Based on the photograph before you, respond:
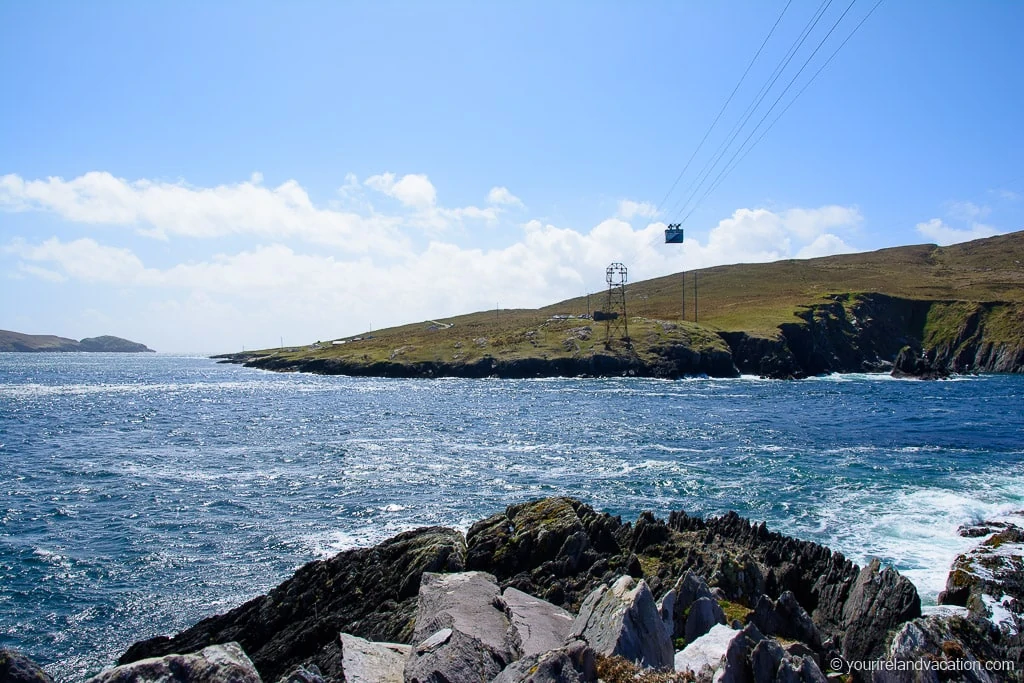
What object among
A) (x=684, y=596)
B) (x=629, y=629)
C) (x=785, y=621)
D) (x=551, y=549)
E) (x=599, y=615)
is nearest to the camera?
(x=629, y=629)

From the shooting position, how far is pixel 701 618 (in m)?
16.6

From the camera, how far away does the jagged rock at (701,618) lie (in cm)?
1644

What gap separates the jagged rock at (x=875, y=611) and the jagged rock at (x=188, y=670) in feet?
55.4

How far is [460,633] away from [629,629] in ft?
12.3

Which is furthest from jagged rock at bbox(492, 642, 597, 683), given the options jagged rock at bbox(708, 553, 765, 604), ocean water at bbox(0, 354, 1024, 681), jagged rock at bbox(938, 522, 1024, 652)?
ocean water at bbox(0, 354, 1024, 681)

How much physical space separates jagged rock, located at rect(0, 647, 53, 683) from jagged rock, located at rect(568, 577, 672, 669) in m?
10.3

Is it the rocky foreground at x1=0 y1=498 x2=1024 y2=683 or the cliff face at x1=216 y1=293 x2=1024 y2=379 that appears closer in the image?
the rocky foreground at x1=0 y1=498 x2=1024 y2=683

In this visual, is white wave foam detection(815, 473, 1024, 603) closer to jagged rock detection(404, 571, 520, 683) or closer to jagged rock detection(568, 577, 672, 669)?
jagged rock detection(568, 577, 672, 669)

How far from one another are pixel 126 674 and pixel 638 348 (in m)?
140

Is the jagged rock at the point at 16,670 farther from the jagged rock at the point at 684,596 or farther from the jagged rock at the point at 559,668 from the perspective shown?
the jagged rock at the point at 684,596

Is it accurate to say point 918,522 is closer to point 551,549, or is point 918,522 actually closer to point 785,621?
point 785,621

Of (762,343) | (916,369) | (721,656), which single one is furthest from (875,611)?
(916,369)

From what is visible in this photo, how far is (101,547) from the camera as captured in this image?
105 feet

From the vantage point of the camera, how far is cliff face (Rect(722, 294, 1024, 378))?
14325cm
